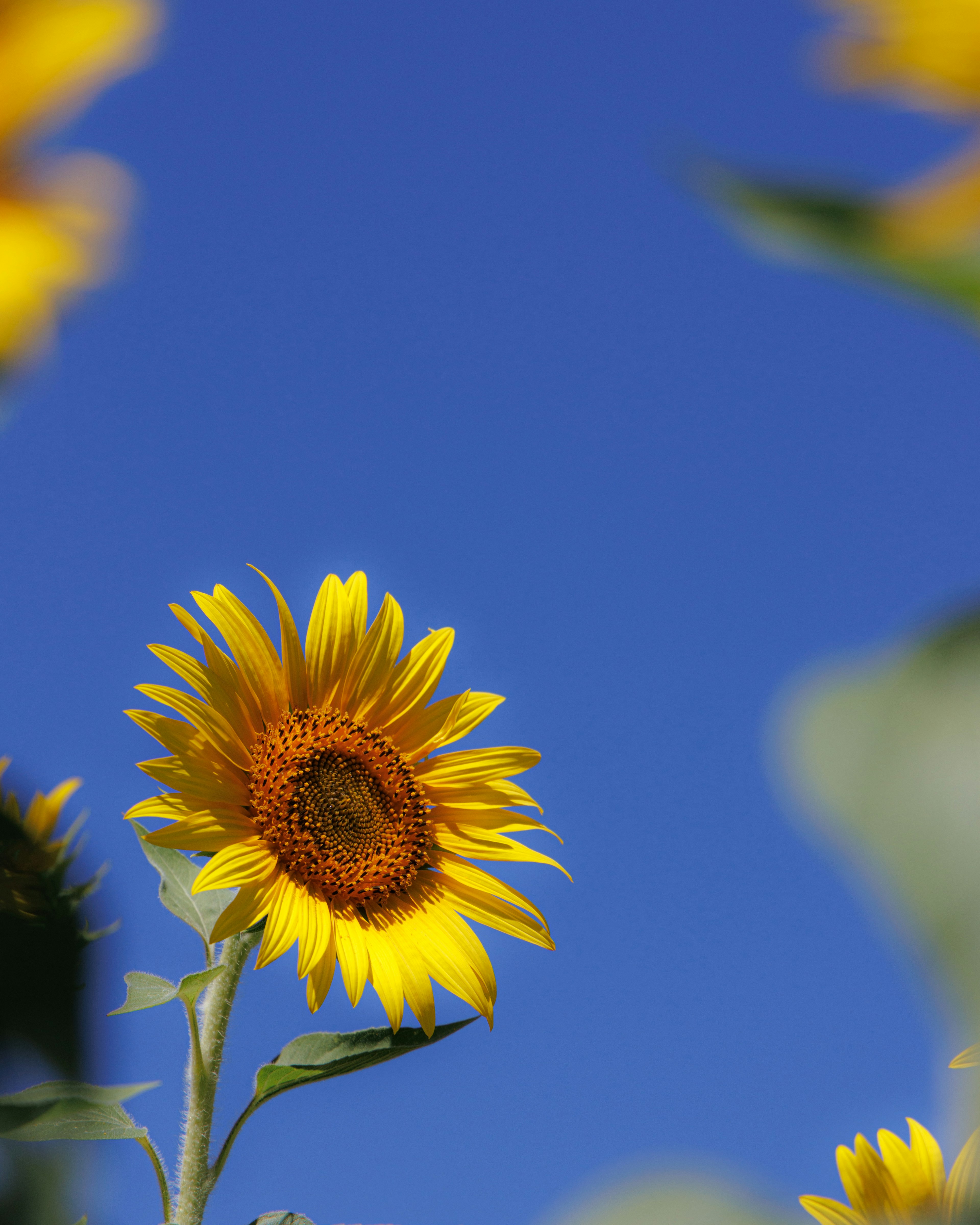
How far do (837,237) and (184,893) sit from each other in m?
1.36

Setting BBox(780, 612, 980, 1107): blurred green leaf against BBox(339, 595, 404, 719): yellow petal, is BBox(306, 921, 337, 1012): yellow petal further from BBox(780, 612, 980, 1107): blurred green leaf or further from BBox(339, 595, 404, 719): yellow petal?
BBox(780, 612, 980, 1107): blurred green leaf

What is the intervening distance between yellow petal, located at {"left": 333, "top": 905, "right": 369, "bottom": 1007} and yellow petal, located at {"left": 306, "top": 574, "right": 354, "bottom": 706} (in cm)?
37

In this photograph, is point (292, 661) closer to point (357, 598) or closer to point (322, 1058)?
point (357, 598)

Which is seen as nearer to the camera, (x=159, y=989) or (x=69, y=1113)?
(x=69, y=1113)

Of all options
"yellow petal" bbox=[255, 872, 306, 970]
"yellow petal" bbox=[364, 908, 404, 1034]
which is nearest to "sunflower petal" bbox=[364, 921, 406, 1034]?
"yellow petal" bbox=[364, 908, 404, 1034]

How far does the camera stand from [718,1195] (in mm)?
287

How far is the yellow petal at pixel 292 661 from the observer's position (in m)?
1.70

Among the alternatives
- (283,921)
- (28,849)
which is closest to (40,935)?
(28,849)

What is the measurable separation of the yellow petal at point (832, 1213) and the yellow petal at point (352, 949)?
64 cm

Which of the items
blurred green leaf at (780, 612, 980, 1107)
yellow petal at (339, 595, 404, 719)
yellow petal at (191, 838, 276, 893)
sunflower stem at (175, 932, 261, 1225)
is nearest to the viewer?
blurred green leaf at (780, 612, 980, 1107)

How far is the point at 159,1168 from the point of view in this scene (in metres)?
1.30

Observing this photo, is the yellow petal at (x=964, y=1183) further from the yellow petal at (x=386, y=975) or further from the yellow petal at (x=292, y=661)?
the yellow petal at (x=292, y=661)

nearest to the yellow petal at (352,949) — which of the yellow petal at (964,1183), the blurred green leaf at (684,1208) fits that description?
the yellow petal at (964,1183)

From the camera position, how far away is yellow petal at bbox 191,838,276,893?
1389 millimetres
